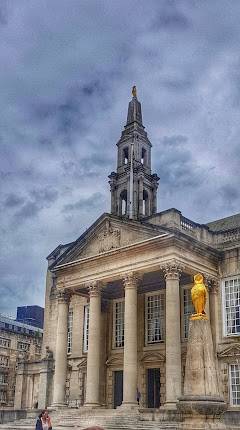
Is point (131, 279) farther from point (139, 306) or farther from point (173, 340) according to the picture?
point (139, 306)

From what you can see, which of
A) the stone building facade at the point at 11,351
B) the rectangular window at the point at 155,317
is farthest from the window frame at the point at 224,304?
the stone building facade at the point at 11,351

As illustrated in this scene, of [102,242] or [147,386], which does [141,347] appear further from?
[102,242]

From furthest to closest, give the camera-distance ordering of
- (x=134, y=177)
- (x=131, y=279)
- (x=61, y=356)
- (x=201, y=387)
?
1. (x=134, y=177)
2. (x=61, y=356)
3. (x=131, y=279)
4. (x=201, y=387)

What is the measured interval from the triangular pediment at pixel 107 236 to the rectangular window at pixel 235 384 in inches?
329

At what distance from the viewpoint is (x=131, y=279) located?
29641 mm

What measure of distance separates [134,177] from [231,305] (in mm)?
12562

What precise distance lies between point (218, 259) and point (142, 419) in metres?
10.2

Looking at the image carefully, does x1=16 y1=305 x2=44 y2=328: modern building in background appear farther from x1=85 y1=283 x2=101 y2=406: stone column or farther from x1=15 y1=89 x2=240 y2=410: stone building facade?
x1=85 y1=283 x2=101 y2=406: stone column

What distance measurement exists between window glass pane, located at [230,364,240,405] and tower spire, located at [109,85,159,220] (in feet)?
41.2

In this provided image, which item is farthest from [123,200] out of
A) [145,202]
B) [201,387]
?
[201,387]

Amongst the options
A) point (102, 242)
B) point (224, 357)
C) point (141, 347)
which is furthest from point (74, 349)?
point (224, 357)

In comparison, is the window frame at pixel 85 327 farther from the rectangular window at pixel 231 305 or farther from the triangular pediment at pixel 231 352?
the rectangular window at pixel 231 305

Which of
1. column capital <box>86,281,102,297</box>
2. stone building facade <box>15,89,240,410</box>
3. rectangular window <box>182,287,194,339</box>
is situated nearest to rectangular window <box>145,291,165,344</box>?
stone building facade <box>15,89,240,410</box>

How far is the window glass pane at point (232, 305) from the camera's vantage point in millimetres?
29500
